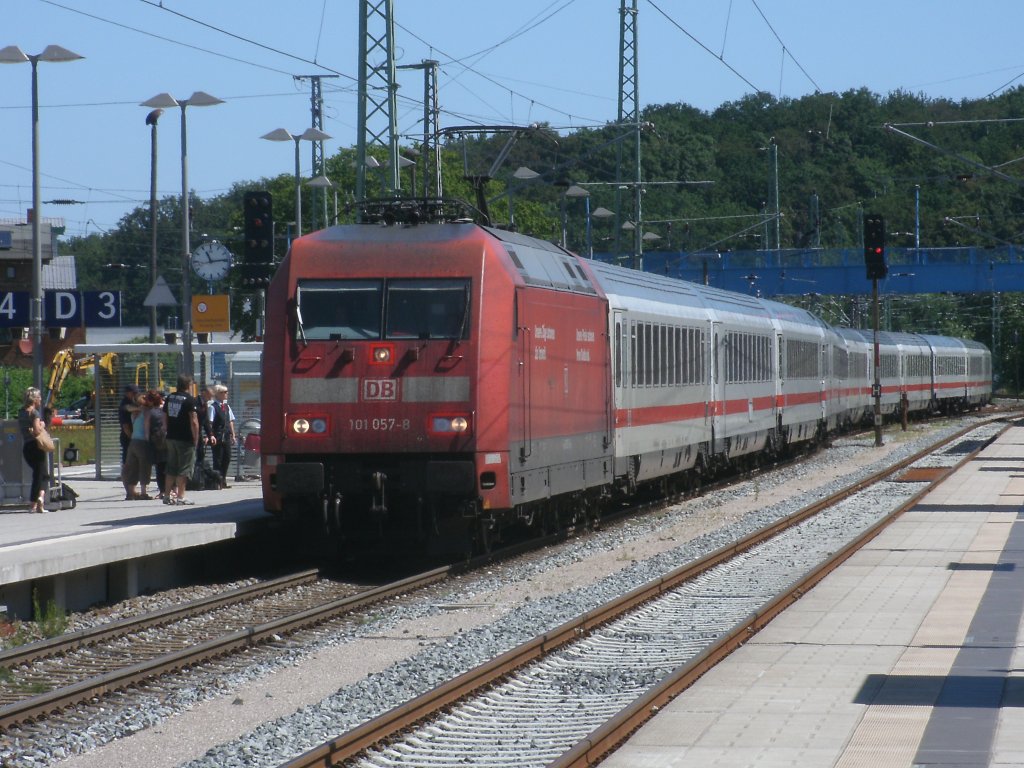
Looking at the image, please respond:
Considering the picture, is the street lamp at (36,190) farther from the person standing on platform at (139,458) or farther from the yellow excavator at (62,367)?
the yellow excavator at (62,367)

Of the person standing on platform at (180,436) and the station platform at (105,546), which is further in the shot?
the person standing on platform at (180,436)

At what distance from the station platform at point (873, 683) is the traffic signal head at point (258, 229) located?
9.90 meters

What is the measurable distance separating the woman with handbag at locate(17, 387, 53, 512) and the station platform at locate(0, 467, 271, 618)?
0.32 m

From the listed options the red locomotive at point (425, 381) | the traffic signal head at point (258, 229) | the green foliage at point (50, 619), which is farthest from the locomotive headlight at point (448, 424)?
the traffic signal head at point (258, 229)

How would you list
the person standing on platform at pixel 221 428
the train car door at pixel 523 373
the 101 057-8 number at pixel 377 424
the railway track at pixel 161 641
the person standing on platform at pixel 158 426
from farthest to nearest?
the person standing on platform at pixel 221 428 → the person standing on platform at pixel 158 426 → the train car door at pixel 523 373 → the 101 057-8 number at pixel 377 424 → the railway track at pixel 161 641

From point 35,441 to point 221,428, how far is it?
4.92m

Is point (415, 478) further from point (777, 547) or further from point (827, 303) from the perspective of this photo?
point (827, 303)

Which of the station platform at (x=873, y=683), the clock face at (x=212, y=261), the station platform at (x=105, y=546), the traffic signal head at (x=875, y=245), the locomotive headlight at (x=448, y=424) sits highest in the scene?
the traffic signal head at (x=875, y=245)

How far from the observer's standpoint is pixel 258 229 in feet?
74.0

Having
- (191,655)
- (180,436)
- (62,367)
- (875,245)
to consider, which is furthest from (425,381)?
(62,367)

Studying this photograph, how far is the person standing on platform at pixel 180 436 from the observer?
1964cm

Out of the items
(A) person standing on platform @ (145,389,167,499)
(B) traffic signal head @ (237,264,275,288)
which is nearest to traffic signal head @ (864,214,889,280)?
(B) traffic signal head @ (237,264,275,288)

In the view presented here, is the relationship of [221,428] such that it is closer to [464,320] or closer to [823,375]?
[464,320]

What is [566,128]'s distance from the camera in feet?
101
